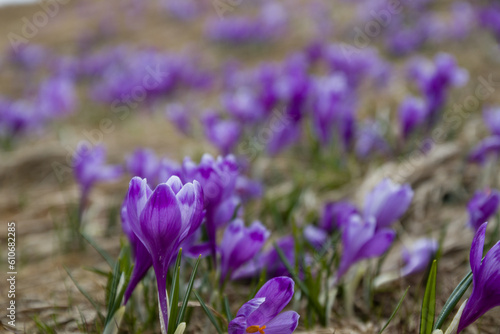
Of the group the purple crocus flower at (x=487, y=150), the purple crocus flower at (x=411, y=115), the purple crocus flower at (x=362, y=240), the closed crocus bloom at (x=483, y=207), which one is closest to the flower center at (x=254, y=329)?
the purple crocus flower at (x=362, y=240)

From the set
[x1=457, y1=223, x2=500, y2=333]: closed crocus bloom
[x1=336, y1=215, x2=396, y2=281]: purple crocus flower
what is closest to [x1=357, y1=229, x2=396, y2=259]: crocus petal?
[x1=336, y1=215, x2=396, y2=281]: purple crocus flower

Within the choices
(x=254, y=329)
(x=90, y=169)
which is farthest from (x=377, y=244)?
(x=90, y=169)

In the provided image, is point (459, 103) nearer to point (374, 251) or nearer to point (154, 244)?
point (374, 251)

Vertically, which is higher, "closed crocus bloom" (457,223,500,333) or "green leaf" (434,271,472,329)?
"closed crocus bloom" (457,223,500,333)

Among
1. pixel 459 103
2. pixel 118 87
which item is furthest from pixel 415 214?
pixel 118 87

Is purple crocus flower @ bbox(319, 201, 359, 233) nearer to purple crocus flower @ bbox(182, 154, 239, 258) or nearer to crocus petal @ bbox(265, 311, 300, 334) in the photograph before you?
purple crocus flower @ bbox(182, 154, 239, 258)
